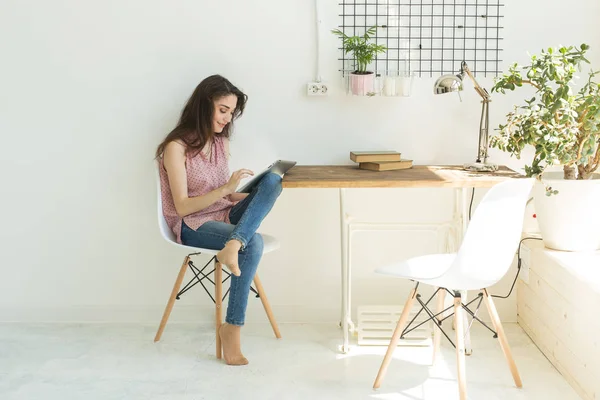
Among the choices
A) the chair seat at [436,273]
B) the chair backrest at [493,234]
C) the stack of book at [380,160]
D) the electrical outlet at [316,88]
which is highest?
the electrical outlet at [316,88]

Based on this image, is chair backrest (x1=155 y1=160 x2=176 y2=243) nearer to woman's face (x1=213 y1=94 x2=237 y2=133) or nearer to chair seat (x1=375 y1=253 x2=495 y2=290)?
woman's face (x1=213 y1=94 x2=237 y2=133)

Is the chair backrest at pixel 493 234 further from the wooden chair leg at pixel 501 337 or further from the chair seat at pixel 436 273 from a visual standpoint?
the wooden chair leg at pixel 501 337

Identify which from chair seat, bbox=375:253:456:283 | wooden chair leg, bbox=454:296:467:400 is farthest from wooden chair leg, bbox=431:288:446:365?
wooden chair leg, bbox=454:296:467:400

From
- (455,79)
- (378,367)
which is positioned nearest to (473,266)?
(378,367)

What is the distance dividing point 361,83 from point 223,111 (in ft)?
1.98

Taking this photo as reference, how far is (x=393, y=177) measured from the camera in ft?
9.33

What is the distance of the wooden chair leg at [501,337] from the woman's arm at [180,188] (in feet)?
3.60

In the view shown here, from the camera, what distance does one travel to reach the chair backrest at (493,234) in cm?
229

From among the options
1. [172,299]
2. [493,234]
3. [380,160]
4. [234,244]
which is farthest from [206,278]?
[493,234]

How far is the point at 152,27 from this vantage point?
322 centimetres

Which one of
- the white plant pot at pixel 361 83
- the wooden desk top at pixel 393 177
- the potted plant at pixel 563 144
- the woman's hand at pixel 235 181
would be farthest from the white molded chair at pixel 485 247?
the white plant pot at pixel 361 83

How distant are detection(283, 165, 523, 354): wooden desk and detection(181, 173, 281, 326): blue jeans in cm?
11

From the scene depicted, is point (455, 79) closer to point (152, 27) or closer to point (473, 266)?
point (473, 266)

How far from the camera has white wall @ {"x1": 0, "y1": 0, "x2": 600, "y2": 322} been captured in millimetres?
3221
